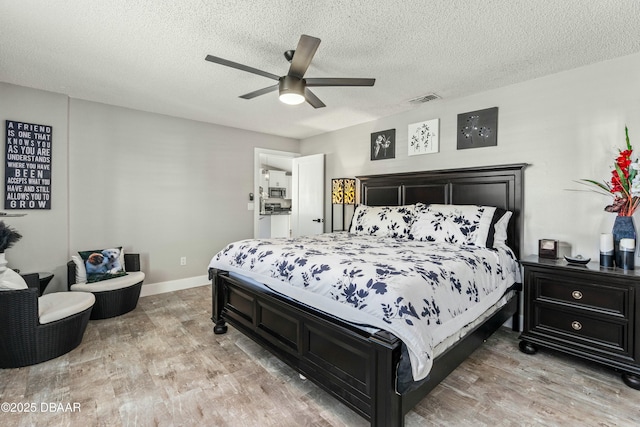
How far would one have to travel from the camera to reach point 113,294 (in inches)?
125

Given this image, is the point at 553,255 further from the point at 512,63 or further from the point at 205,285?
the point at 205,285

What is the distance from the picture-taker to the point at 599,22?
2.02m

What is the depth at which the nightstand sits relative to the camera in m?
2.06

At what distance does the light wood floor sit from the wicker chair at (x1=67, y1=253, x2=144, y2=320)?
0.51 m

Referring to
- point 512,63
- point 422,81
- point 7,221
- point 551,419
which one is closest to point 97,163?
point 7,221

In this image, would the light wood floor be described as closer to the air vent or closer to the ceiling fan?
the ceiling fan

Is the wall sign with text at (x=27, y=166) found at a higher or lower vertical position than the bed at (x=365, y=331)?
higher

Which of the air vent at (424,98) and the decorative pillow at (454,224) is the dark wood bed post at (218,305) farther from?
the air vent at (424,98)

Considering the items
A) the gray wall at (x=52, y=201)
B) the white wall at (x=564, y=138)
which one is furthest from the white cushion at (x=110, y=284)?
the white wall at (x=564, y=138)

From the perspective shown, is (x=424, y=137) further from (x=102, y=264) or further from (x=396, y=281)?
(x=102, y=264)

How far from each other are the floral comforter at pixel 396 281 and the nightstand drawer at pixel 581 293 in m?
0.26

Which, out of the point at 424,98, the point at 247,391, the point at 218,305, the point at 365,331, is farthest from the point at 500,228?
the point at 218,305

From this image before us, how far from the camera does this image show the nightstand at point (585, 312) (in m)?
2.06

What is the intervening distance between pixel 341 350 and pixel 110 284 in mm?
2826
